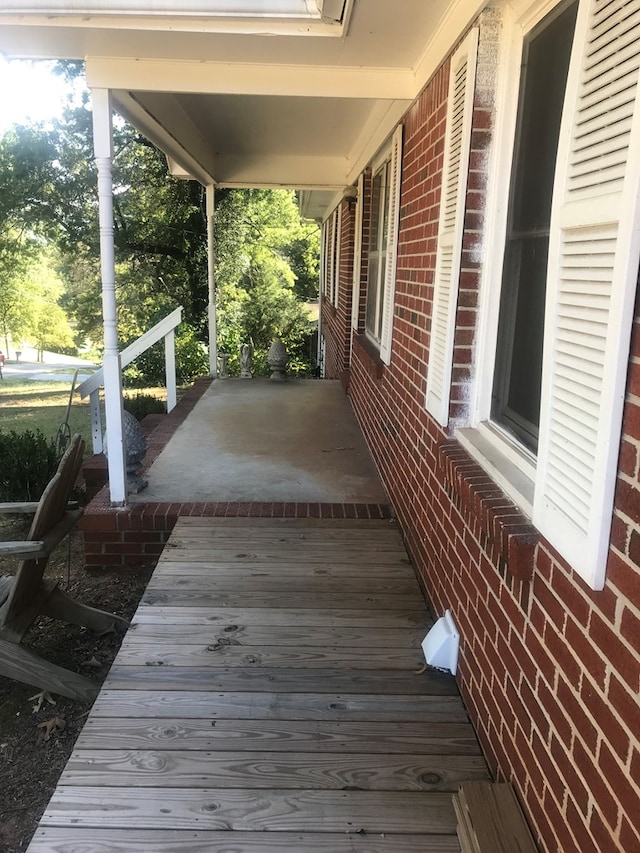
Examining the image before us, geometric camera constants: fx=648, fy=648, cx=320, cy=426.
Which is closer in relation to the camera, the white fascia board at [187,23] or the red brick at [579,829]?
the red brick at [579,829]

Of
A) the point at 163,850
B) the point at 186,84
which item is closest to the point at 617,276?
the point at 163,850

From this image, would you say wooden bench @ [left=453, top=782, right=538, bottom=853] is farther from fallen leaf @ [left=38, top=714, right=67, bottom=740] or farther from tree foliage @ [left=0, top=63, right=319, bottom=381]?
tree foliage @ [left=0, top=63, right=319, bottom=381]

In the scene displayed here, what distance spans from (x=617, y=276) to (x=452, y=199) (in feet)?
5.07

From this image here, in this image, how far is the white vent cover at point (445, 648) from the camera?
7.84 ft

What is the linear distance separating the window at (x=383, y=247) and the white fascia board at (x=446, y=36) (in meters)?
0.64

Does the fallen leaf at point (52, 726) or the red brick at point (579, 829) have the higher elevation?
the red brick at point (579, 829)

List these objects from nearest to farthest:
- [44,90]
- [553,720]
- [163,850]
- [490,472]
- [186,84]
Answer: [553,720] → [163,850] → [490,472] → [186,84] → [44,90]

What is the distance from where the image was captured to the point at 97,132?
138 inches

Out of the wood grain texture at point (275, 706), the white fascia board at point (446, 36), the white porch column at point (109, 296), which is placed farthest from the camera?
the white porch column at point (109, 296)

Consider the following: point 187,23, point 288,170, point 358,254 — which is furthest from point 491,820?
point 288,170

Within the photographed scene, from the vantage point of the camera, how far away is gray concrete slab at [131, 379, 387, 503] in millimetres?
4199

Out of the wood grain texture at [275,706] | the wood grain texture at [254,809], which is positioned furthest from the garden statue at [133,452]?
the wood grain texture at [254,809]

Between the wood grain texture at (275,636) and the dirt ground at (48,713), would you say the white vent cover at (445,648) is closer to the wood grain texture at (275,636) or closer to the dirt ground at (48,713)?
the wood grain texture at (275,636)

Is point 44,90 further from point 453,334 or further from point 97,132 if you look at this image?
point 453,334
